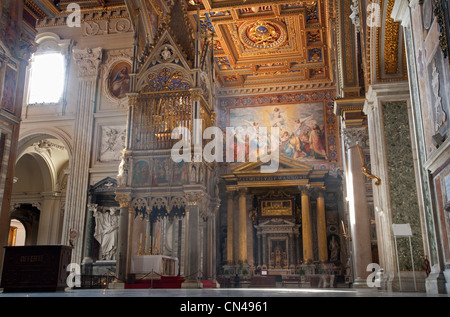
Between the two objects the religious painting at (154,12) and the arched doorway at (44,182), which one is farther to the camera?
the arched doorway at (44,182)

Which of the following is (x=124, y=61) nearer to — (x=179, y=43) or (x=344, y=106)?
(x=179, y=43)

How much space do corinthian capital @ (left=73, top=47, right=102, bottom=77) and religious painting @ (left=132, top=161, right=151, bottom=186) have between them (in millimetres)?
7423

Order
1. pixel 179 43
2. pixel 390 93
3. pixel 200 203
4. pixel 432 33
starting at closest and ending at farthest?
1. pixel 432 33
2. pixel 390 93
3. pixel 200 203
4. pixel 179 43

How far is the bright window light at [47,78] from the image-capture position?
18.5 metres

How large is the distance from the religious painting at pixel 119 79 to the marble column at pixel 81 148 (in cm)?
64

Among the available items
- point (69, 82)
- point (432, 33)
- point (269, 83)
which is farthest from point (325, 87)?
point (432, 33)

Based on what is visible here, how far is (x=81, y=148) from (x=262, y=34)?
8.98m

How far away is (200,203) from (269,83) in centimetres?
1213

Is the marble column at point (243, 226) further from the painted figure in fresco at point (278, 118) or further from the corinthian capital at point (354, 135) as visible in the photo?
the corinthian capital at point (354, 135)

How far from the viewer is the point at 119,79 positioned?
17.8 m

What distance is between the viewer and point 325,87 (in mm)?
21812

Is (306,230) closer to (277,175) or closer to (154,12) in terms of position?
(277,175)

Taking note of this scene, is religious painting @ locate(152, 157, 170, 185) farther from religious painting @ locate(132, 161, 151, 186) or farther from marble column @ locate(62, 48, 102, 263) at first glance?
marble column @ locate(62, 48, 102, 263)
